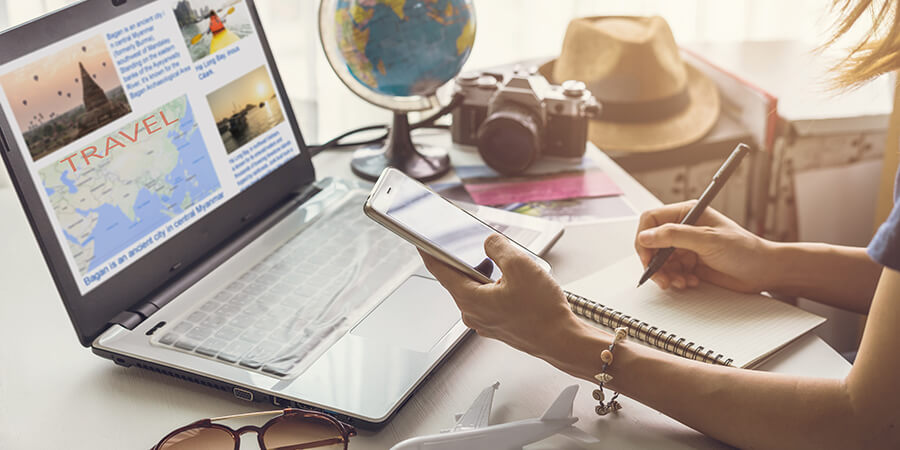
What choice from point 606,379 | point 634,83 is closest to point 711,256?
point 606,379

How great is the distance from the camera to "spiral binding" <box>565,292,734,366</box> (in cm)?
74

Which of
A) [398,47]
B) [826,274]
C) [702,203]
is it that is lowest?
[826,274]

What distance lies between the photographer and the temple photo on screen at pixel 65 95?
73 centimetres

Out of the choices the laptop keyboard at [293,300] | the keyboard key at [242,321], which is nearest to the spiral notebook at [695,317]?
the laptop keyboard at [293,300]

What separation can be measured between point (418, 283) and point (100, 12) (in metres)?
0.44

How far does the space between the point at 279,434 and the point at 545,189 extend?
0.61 m

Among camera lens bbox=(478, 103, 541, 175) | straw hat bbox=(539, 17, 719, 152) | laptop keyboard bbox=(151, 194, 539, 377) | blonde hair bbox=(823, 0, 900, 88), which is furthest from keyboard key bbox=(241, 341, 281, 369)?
straw hat bbox=(539, 17, 719, 152)

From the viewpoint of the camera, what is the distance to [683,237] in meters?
0.86

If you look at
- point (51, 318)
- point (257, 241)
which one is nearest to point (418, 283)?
point (257, 241)

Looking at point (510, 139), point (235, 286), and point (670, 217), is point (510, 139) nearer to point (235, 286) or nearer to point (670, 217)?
point (670, 217)

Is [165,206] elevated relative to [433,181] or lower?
elevated

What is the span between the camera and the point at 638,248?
893mm

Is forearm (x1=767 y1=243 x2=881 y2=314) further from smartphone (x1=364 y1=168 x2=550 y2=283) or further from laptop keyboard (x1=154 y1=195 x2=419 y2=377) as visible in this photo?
laptop keyboard (x1=154 y1=195 x2=419 y2=377)

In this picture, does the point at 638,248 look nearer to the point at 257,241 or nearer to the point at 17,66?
the point at 257,241
